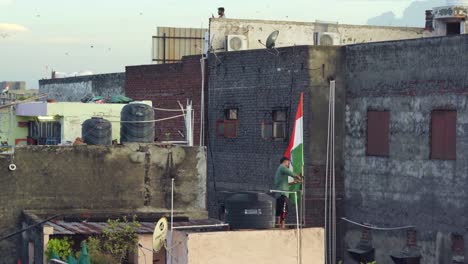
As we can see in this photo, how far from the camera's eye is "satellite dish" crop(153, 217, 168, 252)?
58.7ft

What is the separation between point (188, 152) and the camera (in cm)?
2722

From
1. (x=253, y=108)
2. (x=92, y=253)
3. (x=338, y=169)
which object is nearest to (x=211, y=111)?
(x=253, y=108)

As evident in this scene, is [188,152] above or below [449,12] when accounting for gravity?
below

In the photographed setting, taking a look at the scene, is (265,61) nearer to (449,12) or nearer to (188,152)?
(188,152)

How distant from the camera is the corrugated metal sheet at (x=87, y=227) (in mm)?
23281

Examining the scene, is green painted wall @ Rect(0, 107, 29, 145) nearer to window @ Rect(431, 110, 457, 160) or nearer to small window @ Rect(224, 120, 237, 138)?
small window @ Rect(224, 120, 237, 138)

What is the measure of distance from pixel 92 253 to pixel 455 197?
361 inches

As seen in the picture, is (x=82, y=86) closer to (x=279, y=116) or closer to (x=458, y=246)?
(x=279, y=116)

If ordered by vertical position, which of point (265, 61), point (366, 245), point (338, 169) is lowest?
point (366, 245)

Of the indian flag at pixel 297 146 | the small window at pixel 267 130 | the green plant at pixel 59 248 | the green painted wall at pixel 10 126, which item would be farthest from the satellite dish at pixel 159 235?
the green painted wall at pixel 10 126

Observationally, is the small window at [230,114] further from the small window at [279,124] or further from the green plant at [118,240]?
the green plant at [118,240]

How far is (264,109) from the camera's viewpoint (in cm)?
3188

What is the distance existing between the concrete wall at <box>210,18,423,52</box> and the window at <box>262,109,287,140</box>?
530 centimetres

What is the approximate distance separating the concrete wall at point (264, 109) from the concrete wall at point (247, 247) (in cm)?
1174
